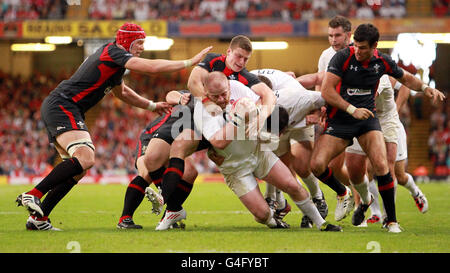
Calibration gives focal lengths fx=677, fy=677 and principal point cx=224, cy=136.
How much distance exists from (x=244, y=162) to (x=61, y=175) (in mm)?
2019

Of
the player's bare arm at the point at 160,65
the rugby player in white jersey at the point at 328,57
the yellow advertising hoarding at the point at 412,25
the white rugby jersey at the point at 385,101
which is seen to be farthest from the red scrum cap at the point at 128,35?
the yellow advertising hoarding at the point at 412,25

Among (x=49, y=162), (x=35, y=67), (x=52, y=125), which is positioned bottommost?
(x=49, y=162)

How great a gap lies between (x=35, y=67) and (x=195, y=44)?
25.1 feet

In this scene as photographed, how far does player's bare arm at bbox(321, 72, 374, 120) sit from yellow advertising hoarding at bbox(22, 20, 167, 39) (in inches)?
741

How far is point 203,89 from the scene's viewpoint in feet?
25.8

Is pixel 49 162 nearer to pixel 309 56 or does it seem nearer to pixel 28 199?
pixel 309 56

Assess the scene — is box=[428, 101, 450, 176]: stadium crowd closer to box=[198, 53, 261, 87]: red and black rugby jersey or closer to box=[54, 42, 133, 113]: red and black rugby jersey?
box=[198, 53, 261, 87]: red and black rugby jersey

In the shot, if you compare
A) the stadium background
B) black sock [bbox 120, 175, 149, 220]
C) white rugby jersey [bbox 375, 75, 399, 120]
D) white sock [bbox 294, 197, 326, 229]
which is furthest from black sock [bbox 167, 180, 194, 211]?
the stadium background

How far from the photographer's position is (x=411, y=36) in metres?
27.2

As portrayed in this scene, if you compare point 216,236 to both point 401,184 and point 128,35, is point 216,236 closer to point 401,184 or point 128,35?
point 128,35

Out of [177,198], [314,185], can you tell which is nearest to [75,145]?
[177,198]

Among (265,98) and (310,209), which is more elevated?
(265,98)

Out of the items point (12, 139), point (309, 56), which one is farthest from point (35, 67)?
point (309, 56)

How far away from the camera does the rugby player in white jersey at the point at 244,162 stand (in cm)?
710
